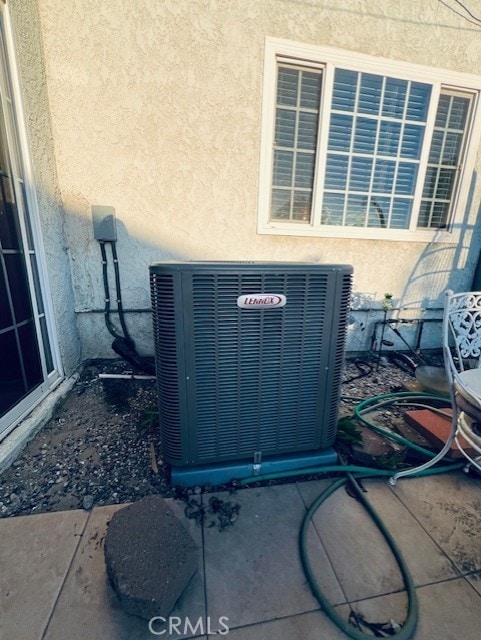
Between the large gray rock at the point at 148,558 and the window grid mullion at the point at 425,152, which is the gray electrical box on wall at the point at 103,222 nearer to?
the large gray rock at the point at 148,558

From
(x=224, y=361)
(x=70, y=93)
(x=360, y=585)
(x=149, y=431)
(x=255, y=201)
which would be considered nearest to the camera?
(x=360, y=585)

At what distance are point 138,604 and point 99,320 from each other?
2.58 m

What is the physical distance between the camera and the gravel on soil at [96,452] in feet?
5.02

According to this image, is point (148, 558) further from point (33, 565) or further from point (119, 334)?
point (119, 334)

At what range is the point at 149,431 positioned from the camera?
205cm

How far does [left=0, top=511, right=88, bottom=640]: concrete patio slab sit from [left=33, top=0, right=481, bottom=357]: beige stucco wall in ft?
6.37

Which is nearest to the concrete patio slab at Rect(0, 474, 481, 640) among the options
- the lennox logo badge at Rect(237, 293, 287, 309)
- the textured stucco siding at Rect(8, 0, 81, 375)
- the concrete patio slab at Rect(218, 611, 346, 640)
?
the concrete patio slab at Rect(218, 611, 346, 640)

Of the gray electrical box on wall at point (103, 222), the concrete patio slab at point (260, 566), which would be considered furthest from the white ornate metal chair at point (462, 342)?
the gray electrical box on wall at point (103, 222)

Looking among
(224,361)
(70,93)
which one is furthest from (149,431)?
(70,93)

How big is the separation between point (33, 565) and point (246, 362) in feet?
4.16

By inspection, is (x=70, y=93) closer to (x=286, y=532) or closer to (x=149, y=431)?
(x=149, y=431)

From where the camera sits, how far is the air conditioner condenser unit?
132 centimetres

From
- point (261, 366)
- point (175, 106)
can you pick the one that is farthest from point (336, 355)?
point (175, 106)

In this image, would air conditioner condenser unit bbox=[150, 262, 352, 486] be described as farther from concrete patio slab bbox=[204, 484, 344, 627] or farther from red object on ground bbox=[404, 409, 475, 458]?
red object on ground bbox=[404, 409, 475, 458]
